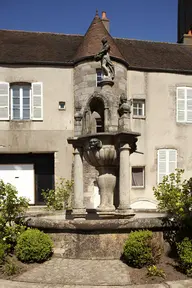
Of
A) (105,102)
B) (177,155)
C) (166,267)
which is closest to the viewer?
(166,267)

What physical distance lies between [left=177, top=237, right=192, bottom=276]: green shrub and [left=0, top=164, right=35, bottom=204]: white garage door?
11496mm

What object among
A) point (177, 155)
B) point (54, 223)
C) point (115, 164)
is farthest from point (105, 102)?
point (177, 155)

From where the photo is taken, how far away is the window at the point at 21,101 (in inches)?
628

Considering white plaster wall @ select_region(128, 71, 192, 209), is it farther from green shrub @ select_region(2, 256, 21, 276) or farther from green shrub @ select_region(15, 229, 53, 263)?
green shrub @ select_region(2, 256, 21, 276)

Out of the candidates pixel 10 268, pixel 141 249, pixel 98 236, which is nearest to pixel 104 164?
pixel 98 236

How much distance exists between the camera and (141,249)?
5.65 meters

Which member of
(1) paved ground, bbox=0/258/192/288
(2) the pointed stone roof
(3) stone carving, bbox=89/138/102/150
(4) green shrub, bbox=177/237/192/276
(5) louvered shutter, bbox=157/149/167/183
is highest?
(2) the pointed stone roof

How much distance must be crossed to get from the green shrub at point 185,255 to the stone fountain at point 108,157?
1.40 meters

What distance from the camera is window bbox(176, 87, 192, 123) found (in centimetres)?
1731

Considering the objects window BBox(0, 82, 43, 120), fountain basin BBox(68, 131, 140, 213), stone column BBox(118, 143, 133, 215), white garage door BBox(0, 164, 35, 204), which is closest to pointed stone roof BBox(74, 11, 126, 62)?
window BBox(0, 82, 43, 120)

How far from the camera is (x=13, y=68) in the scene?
15.8 meters

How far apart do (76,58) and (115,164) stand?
931cm

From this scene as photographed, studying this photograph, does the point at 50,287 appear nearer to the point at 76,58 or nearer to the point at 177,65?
the point at 76,58

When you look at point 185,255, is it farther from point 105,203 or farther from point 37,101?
point 37,101
